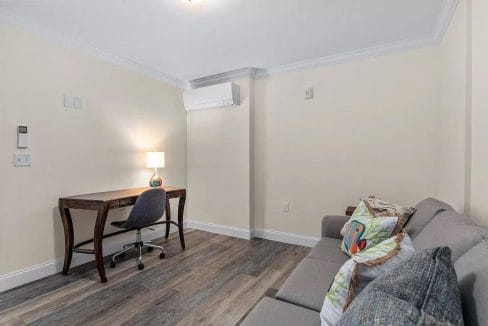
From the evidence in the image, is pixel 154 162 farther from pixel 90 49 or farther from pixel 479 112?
pixel 479 112

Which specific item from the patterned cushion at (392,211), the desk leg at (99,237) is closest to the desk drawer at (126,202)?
the desk leg at (99,237)

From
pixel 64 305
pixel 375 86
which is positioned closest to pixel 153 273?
pixel 64 305

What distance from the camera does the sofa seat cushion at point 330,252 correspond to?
1674mm

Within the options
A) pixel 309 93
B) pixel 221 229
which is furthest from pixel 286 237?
pixel 309 93

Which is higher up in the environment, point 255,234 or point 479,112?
point 479,112

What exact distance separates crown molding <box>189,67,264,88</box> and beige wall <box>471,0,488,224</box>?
223 cm

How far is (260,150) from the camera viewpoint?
3.42m

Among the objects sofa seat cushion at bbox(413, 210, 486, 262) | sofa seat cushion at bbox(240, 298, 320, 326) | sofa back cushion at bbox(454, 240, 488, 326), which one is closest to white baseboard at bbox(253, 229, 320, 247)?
sofa seat cushion at bbox(413, 210, 486, 262)

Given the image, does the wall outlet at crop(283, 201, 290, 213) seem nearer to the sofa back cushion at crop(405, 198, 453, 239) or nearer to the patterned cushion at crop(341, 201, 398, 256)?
the patterned cushion at crop(341, 201, 398, 256)

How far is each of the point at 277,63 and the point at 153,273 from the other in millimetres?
2780

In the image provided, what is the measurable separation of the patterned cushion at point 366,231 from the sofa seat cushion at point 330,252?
2.0 inches

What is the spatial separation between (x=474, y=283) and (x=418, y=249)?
477 millimetres

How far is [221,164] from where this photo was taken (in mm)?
3643

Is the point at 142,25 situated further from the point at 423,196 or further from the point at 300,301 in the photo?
the point at 423,196
